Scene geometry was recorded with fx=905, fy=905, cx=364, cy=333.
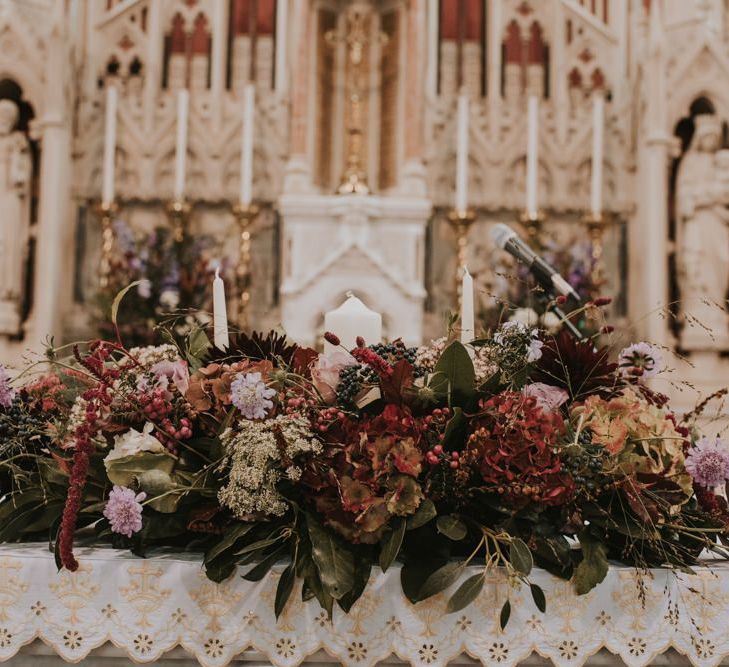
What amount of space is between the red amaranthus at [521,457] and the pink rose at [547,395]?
9 centimetres

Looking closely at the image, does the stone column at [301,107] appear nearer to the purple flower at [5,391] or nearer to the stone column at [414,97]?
the stone column at [414,97]

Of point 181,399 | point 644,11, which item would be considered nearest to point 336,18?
point 644,11

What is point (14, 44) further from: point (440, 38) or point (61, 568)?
point (61, 568)

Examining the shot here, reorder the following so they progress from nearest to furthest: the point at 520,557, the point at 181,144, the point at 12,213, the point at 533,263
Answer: the point at 520,557 → the point at 533,263 → the point at 12,213 → the point at 181,144

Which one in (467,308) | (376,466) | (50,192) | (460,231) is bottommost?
(376,466)

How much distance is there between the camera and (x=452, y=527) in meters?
1.22

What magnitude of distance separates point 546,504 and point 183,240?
4.15m

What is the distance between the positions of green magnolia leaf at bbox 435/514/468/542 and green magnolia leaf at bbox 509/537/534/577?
0.07 m

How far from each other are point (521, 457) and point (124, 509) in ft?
1.79

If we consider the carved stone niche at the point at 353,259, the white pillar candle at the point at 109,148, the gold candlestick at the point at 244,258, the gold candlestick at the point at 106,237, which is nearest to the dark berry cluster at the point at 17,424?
the carved stone niche at the point at 353,259

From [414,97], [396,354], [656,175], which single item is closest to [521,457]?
[396,354]

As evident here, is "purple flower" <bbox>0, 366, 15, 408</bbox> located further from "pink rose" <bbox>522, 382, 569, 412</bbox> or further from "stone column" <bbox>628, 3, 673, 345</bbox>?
"stone column" <bbox>628, 3, 673, 345</bbox>

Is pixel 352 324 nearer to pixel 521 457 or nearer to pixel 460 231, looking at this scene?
pixel 521 457

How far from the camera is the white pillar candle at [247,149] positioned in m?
5.11
